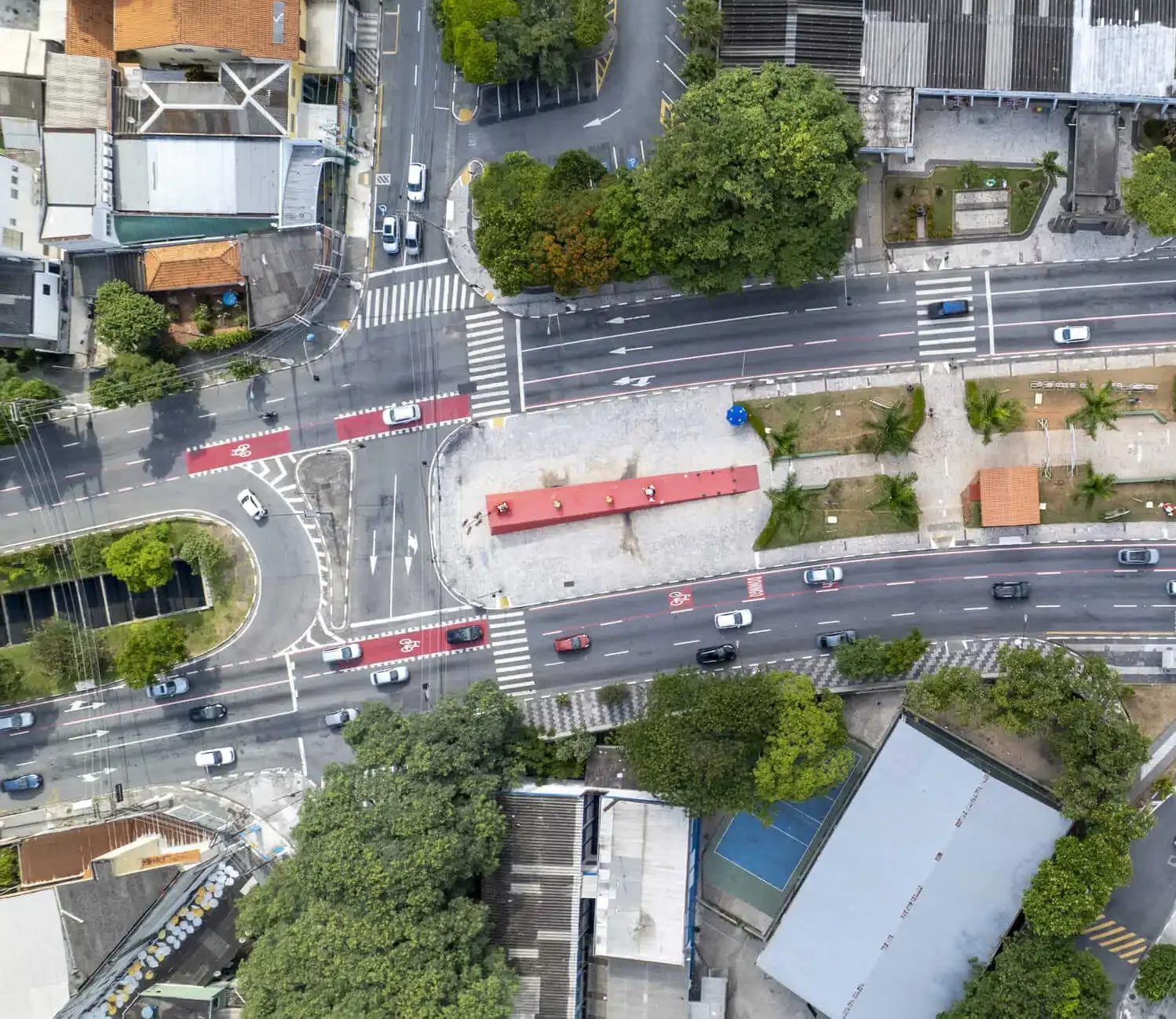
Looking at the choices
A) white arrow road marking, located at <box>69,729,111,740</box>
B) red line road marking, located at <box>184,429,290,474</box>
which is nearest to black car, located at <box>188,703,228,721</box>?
white arrow road marking, located at <box>69,729,111,740</box>

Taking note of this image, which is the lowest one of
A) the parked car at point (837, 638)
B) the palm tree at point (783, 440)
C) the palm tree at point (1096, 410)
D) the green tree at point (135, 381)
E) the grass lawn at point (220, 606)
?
the parked car at point (837, 638)

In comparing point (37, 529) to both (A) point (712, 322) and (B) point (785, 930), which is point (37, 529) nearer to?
(A) point (712, 322)

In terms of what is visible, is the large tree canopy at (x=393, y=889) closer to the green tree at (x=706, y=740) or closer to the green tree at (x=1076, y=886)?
the green tree at (x=706, y=740)

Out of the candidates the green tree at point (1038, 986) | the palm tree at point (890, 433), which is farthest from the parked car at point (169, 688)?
the green tree at point (1038, 986)

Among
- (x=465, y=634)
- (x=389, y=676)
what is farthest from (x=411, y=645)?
(x=465, y=634)

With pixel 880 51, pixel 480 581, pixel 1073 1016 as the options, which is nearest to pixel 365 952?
pixel 480 581

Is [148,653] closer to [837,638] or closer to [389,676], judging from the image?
[389,676]
